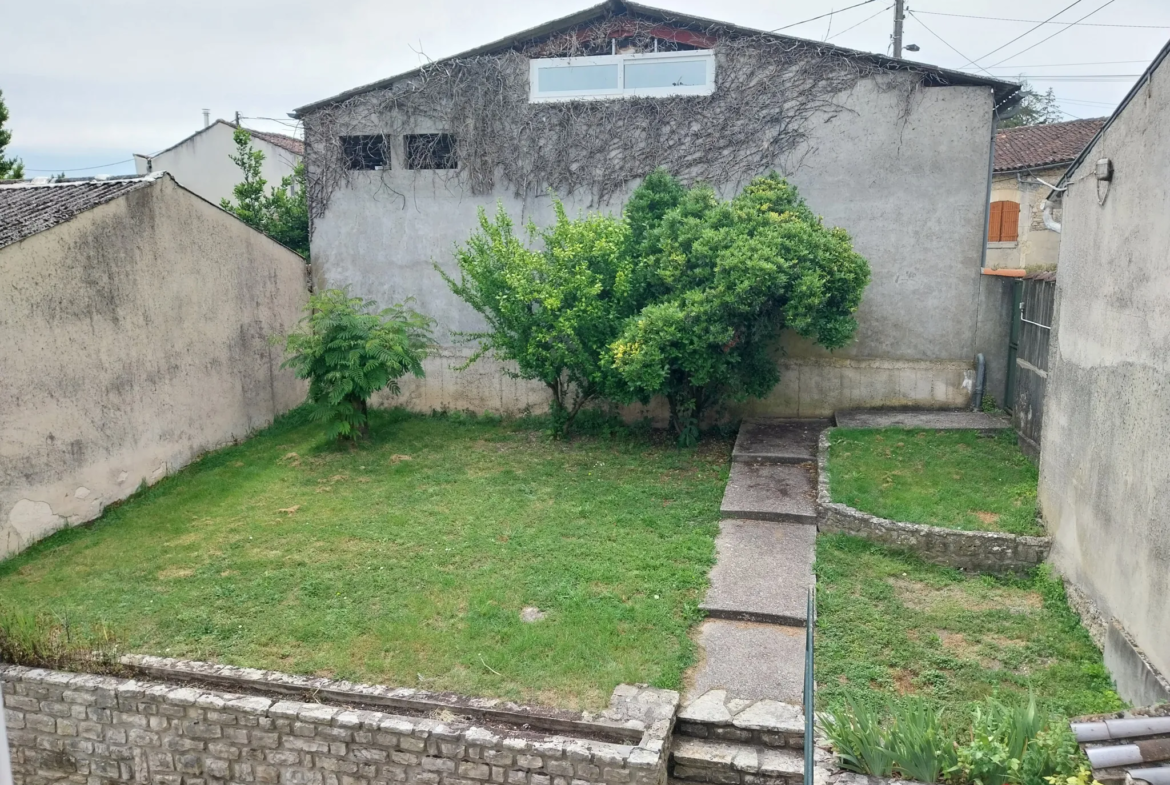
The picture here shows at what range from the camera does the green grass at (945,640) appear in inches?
243

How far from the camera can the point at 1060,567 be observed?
7723mm

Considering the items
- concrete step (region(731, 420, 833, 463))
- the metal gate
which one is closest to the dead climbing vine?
the metal gate

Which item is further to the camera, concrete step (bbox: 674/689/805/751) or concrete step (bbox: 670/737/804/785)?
concrete step (bbox: 674/689/805/751)

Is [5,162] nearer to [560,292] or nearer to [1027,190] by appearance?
[560,292]

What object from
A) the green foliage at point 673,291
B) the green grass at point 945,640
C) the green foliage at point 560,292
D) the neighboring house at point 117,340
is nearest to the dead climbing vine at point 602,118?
the green foliage at point 673,291

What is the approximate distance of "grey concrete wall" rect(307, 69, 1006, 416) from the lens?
12047mm

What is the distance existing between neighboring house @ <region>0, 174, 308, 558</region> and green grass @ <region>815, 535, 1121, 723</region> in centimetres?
872

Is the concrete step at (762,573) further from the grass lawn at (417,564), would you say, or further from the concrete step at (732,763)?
the concrete step at (732,763)

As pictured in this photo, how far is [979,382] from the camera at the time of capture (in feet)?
40.8

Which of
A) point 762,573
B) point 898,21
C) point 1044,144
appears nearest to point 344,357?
point 762,573

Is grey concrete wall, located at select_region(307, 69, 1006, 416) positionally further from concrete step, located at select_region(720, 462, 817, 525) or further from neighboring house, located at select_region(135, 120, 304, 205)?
neighboring house, located at select_region(135, 120, 304, 205)

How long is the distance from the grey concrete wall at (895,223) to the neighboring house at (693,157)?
2cm

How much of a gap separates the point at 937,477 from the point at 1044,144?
639 inches

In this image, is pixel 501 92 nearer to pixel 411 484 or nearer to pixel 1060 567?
pixel 411 484
